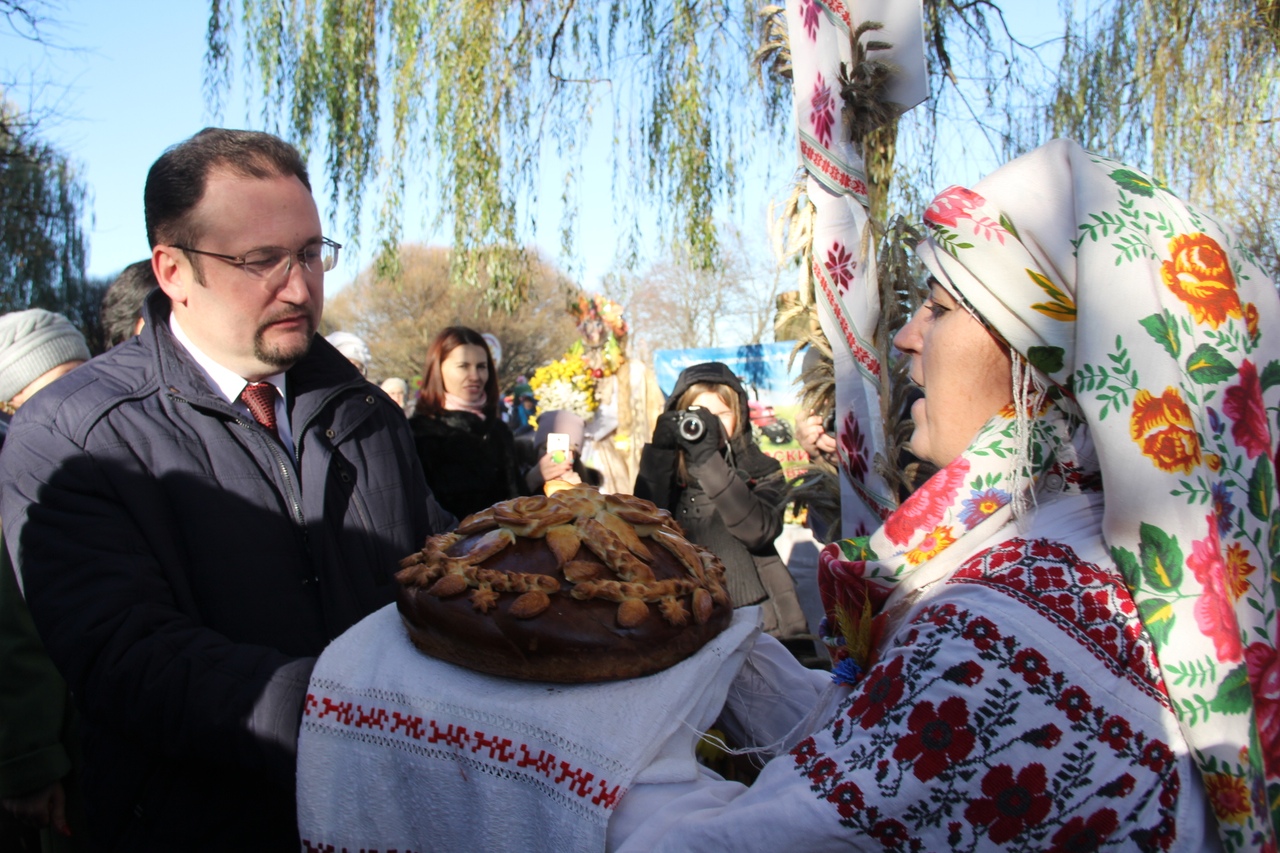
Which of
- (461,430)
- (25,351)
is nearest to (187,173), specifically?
(25,351)

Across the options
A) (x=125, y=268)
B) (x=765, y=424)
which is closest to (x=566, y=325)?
(x=765, y=424)

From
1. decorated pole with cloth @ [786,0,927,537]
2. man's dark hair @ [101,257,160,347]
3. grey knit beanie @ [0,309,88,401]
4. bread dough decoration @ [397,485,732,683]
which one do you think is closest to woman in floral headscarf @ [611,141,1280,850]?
bread dough decoration @ [397,485,732,683]

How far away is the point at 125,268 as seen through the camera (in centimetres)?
307

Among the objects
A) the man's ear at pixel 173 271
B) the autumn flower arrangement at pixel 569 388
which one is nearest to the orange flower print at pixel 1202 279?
the man's ear at pixel 173 271

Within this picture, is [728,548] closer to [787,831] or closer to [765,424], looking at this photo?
[787,831]

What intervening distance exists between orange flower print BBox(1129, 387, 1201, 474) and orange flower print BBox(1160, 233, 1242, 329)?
0.13 meters

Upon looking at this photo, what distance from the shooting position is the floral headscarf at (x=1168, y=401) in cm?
107

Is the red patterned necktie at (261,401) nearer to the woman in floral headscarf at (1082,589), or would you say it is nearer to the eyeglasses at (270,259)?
the eyeglasses at (270,259)

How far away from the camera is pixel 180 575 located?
5.07 ft

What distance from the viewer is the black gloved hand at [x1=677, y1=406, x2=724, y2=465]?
414cm

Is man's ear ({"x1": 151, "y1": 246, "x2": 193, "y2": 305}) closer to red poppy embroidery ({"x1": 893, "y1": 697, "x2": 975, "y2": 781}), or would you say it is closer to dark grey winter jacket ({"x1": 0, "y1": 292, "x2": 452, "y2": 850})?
dark grey winter jacket ({"x1": 0, "y1": 292, "x2": 452, "y2": 850})

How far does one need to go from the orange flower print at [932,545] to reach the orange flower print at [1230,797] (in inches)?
17.6

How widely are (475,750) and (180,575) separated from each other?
761 millimetres

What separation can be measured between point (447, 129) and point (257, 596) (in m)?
4.73
